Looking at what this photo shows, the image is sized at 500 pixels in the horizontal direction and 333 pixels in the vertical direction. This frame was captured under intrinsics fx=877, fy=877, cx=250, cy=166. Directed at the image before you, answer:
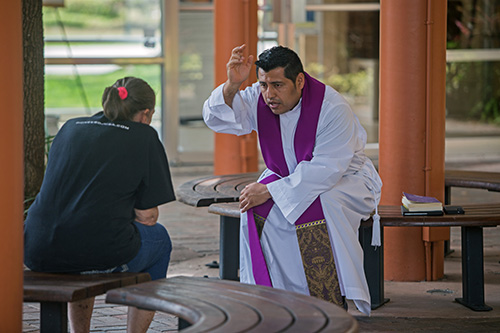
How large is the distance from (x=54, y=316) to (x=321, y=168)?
159 cm

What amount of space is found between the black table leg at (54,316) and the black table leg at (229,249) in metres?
2.17

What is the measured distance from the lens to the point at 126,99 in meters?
3.97

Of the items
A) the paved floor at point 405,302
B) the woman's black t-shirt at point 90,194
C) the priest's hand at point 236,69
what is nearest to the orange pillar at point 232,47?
the paved floor at point 405,302

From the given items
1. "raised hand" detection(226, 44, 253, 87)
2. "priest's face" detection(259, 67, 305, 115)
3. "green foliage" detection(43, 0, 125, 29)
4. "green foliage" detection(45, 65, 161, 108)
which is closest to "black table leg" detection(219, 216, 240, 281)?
"priest's face" detection(259, 67, 305, 115)

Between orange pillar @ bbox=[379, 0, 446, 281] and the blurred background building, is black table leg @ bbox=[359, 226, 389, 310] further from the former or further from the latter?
the blurred background building

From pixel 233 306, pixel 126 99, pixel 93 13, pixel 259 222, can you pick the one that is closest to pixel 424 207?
pixel 259 222

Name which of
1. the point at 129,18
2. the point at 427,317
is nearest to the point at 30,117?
the point at 427,317

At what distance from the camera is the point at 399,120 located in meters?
5.78

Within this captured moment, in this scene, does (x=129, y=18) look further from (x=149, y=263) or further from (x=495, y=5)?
(x=149, y=263)

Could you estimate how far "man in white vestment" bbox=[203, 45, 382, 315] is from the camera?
14.9 ft

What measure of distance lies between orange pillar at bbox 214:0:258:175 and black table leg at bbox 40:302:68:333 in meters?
4.54

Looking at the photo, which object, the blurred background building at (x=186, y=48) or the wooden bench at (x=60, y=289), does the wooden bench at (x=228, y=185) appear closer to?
the wooden bench at (x=60, y=289)

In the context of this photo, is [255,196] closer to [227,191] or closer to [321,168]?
[321,168]

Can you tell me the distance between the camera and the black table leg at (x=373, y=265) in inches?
203
